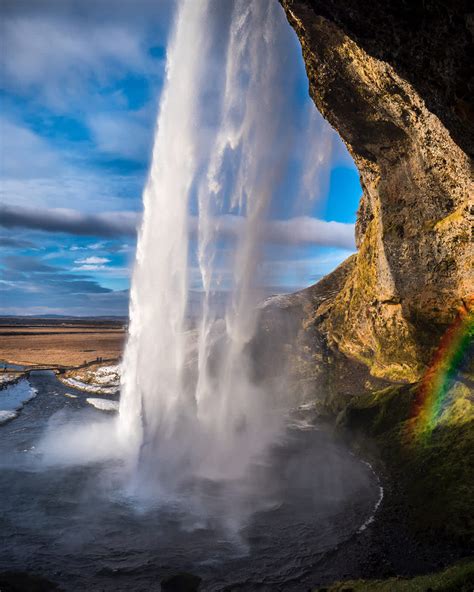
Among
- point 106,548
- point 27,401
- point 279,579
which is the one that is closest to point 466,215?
point 279,579

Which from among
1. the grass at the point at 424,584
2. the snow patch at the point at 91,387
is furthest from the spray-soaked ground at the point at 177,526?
the snow patch at the point at 91,387

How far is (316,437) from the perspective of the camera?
96.2 ft

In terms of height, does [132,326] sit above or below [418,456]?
above

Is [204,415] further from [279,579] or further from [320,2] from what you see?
[320,2]

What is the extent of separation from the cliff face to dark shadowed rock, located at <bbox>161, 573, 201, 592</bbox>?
16033mm

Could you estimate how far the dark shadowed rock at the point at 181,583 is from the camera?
12281mm

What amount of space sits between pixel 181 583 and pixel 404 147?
77.0ft

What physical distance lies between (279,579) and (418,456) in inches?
469

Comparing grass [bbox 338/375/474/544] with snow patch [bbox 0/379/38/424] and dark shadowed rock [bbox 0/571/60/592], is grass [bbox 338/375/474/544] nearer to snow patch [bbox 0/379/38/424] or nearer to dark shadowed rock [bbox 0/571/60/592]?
dark shadowed rock [bbox 0/571/60/592]

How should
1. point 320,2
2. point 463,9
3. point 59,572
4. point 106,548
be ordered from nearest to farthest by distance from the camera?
point 463,9, point 320,2, point 59,572, point 106,548

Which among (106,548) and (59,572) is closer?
(59,572)

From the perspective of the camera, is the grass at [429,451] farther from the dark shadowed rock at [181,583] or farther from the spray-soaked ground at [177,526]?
the dark shadowed rock at [181,583]

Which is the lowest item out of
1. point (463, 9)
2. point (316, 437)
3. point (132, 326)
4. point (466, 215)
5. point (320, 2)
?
point (316, 437)

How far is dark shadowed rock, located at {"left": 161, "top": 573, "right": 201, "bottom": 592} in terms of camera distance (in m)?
12.3
